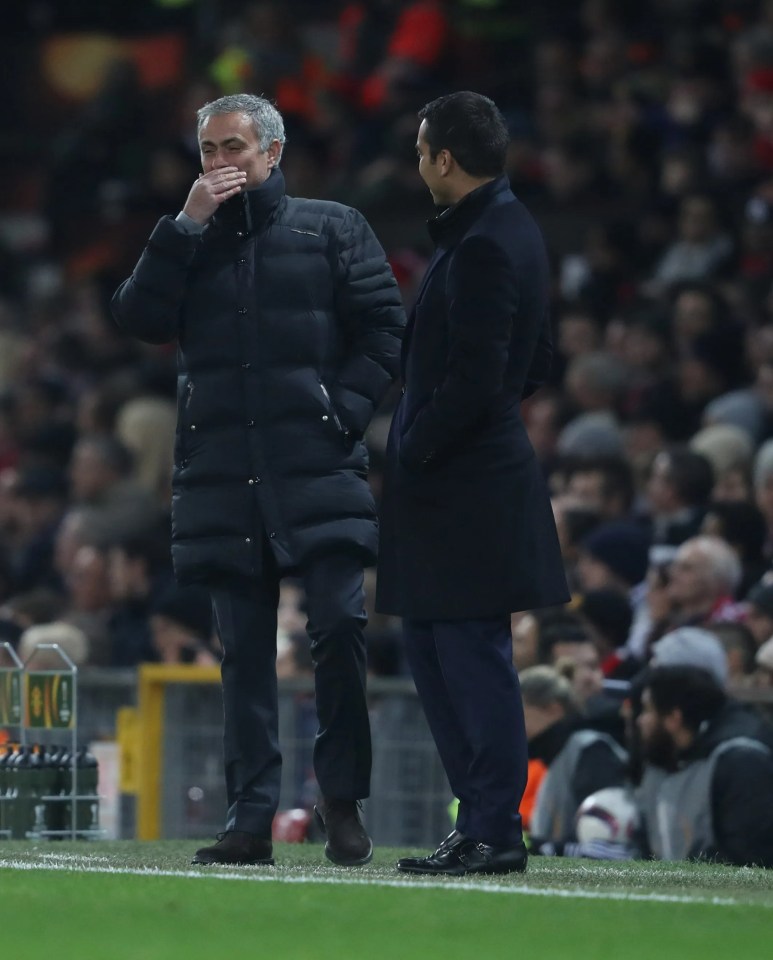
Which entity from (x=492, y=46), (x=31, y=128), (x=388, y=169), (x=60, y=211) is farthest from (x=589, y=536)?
(x=31, y=128)

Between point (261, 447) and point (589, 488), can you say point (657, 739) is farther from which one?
point (589, 488)

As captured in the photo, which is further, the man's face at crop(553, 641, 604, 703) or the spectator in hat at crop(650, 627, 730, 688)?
the man's face at crop(553, 641, 604, 703)

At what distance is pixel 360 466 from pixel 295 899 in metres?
1.54

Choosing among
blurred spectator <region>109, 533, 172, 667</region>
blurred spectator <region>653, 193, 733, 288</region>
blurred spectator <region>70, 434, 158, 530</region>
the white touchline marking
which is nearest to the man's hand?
the white touchline marking

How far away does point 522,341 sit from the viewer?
6785 mm

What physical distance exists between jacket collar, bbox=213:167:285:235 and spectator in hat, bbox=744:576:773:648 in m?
3.72

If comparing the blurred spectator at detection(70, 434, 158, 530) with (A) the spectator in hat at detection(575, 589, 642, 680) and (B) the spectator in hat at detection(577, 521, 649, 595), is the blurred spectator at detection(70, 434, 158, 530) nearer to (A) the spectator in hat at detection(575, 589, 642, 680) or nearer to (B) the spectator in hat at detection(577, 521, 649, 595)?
(B) the spectator in hat at detection(577, 521, 649, 595)

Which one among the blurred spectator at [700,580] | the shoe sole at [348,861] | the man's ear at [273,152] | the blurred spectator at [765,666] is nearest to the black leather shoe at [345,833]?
the shoe sole at [348,861]

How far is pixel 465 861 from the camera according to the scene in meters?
6.71

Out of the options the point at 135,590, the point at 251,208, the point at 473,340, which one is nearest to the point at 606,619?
the point at 135,590

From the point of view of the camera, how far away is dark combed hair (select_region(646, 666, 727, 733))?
8828 millimetres

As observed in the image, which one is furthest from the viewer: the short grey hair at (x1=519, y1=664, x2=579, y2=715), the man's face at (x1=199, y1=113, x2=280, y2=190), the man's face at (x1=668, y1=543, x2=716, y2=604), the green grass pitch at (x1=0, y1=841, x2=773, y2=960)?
the man's face at (x1=668, y1=543, x2=716, y2=604)

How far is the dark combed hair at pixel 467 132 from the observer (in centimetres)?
676

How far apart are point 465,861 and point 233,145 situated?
6.61 ft
